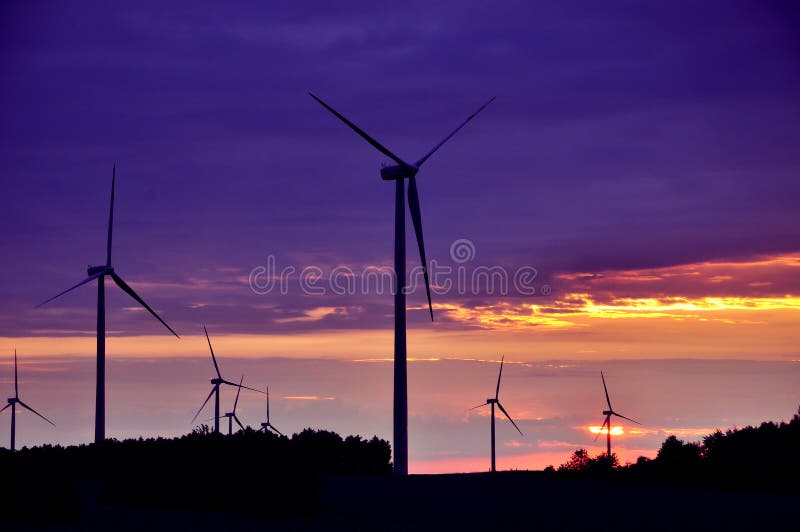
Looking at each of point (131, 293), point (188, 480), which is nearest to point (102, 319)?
point (131, 293)

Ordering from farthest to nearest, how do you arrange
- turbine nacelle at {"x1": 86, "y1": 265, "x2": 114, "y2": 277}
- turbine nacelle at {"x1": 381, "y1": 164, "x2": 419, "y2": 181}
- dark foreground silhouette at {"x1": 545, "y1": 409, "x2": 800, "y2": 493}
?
turbine nacelle at {"x1": 86, "y1": 265, "x2": 114, "y2": 277} → turbine nacelle at {"x1": 381, "y1": 164, "x2": 419, "y2": 181} → dark foreground silhouette at {"x1": 545, "y1": 409, "x2": 800, "y2": 493}

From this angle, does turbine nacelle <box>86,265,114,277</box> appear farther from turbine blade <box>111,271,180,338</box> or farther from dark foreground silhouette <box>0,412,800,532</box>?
dark foreground silhouette <box>0,412,800,532</box>

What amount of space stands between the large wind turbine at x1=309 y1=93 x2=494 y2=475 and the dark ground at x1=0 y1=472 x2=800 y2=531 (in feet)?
13.0

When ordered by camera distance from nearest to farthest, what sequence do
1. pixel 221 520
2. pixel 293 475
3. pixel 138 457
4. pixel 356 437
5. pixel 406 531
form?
pixel 406 531, pixel 221 520, pixel 293 475, pixel 138 457, pixel 356 437

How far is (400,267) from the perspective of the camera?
59781mm

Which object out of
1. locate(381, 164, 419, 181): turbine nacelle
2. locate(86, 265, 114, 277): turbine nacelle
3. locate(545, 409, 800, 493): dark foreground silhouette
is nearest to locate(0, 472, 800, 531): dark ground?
locate(545, 409, 800, 493): dark foreground silhouette

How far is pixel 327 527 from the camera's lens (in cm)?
3406

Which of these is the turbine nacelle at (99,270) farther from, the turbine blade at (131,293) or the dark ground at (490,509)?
the dark ground at (490,509)

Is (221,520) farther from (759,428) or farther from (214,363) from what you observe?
(214,363)

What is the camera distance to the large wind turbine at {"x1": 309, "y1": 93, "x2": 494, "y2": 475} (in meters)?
57.1

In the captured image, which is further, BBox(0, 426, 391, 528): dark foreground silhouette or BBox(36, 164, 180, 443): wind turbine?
BBox(36, 164, 180, 443): wind turbine

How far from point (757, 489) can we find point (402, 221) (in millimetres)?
24771

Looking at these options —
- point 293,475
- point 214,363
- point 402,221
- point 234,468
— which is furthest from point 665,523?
point 214,363

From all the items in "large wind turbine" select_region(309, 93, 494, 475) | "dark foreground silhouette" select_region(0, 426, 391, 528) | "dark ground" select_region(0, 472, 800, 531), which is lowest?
"dark ground" select_region(0, 472, 800, 531)
